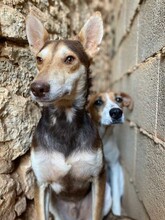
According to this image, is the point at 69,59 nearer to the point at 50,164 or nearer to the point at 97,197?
the point at 50,164

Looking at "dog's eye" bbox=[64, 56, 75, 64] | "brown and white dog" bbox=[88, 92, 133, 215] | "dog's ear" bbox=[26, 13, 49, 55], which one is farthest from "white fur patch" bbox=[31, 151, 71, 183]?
"brown and white dog" bbox=[88, 92, 133, 215]

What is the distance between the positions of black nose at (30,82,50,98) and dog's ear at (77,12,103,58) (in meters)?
0.54

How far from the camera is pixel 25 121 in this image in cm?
204

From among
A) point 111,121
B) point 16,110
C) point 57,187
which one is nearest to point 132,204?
point 111,121

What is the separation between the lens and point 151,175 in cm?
206

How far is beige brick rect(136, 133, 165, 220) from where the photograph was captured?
1.83 m

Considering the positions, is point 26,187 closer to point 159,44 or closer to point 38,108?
point 38,108

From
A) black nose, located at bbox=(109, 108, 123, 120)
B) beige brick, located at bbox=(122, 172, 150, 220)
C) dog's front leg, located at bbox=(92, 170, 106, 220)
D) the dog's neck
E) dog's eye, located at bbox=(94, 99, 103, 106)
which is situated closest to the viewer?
the dog's neck

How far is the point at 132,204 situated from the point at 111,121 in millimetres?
788

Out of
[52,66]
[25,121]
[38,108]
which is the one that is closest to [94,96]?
[38,108]

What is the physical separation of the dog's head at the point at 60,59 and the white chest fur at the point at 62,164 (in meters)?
0.34

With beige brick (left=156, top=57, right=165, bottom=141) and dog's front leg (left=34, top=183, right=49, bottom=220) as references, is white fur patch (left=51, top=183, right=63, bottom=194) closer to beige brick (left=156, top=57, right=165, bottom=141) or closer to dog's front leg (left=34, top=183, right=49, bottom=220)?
dog's front leg (left=34, top=183, right=49, bottom=220)

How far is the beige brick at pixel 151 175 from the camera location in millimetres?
1826

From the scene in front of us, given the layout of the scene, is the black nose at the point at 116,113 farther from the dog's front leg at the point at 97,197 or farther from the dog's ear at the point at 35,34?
the dog's ear at the point at 35,34
